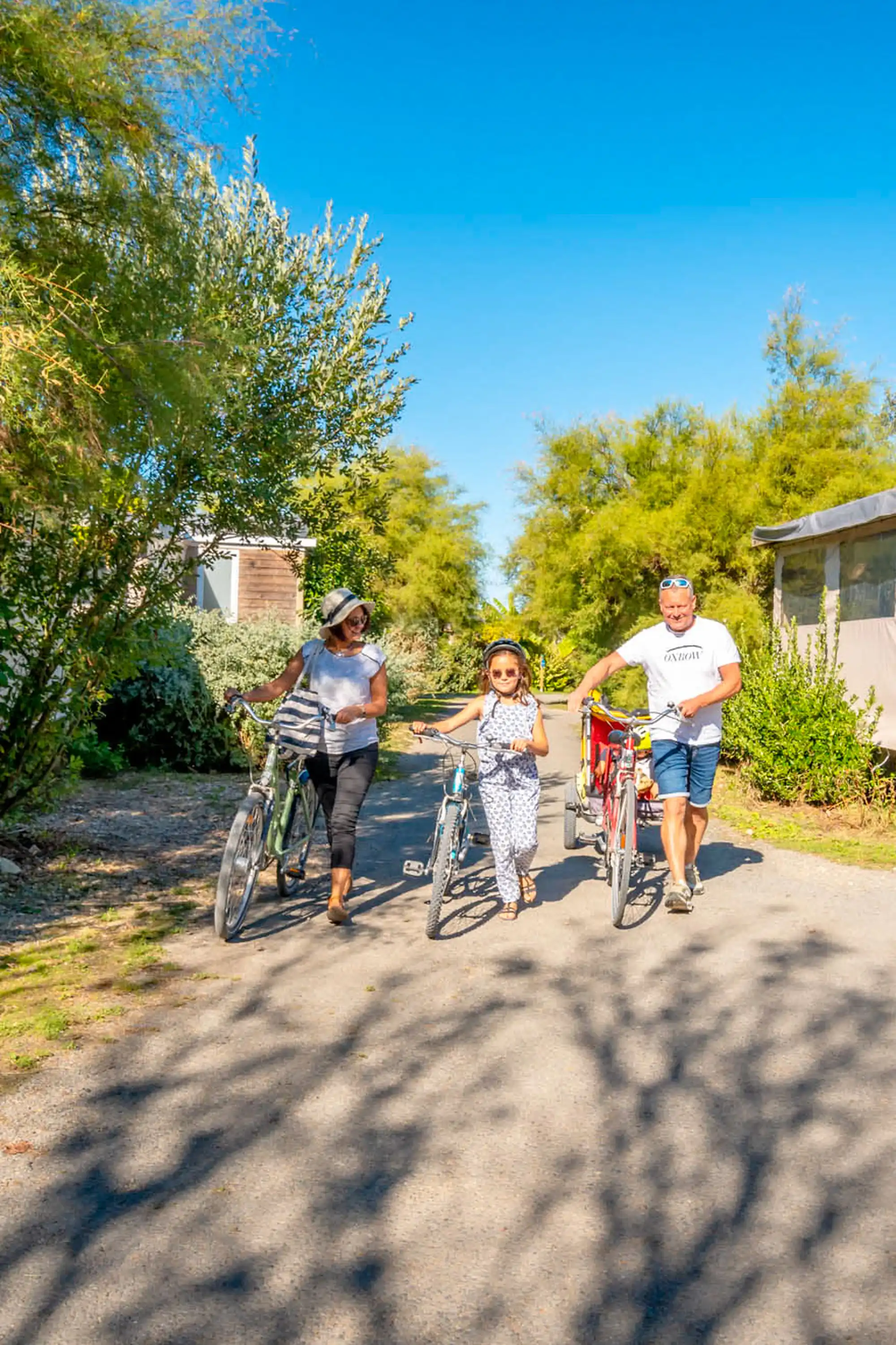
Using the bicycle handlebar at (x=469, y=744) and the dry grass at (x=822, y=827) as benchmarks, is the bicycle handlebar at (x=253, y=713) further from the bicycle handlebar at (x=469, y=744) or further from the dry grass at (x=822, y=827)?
the dry grass at (x=822, y=827)

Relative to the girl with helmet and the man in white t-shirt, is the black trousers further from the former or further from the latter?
the man in white t-shirt

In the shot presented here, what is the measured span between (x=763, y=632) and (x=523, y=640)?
29.5 m

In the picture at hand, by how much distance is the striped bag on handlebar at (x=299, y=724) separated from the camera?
693 cm

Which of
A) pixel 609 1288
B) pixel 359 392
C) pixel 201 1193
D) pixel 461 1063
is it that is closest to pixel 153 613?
pixel 461 1063

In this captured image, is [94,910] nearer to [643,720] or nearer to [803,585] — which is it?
[643,720]

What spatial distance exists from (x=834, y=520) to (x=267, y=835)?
8.05 meters

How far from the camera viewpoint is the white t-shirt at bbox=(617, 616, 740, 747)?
7.33m

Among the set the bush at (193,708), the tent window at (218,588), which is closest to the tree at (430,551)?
the tent window at (218,588)

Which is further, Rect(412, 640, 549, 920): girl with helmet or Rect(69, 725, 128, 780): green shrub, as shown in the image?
Rect(69, 725, 128, 780): green shrub

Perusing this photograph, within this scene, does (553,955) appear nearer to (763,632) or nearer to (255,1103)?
(255,1103)

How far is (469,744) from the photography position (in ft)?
23.0

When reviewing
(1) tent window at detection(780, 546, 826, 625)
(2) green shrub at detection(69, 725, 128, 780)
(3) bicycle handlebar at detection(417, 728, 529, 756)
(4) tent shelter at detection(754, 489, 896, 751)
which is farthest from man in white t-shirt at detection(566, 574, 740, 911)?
(1) tent window at detection(780, 546, 826, 625)

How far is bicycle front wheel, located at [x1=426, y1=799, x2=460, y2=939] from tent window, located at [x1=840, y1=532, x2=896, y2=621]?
20.6 ft

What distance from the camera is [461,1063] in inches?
183
